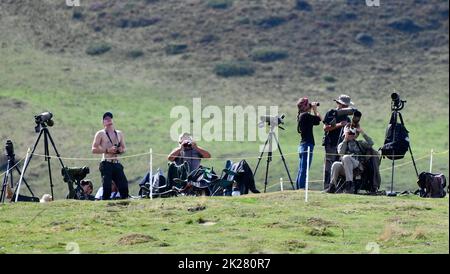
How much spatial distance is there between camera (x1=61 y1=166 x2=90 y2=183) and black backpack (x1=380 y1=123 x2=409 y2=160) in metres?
6.57

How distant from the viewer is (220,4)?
11894cm

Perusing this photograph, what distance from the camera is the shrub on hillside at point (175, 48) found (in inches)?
4304

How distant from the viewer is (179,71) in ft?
338

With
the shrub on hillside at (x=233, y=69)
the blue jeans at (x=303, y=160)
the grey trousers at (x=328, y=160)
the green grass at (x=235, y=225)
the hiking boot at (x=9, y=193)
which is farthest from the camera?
the shrub on hillside at (x=233, y=69)

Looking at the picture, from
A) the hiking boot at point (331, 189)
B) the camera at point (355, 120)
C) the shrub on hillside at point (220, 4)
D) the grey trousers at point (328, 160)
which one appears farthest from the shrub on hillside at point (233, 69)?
the camera at point (355, 120)

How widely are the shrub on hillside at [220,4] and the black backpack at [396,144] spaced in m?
86.7

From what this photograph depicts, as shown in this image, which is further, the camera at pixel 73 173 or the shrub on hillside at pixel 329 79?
the shrub on hillside at pixel 329 79

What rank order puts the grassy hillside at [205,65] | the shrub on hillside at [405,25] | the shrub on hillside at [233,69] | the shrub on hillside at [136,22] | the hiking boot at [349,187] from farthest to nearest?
the shrub on hillside at [136,22] → the shrub on hillside at [405,25] → the shrub on hillside at [233,69] → the grassy hillside at [205,65] → the hiking boot at [349,187]

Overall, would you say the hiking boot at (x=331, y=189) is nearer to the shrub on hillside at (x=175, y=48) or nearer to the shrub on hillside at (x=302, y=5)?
the shrub on hillside at (x=175, y=48)

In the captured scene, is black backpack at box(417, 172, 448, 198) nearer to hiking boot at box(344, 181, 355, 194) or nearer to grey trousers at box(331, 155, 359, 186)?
hiking boot at box(344, 181, 355, 194)

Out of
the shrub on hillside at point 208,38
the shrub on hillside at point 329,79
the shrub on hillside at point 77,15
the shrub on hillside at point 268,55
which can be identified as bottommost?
the shrub on hillside at point 329,79

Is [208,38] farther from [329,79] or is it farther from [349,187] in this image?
[349,187]

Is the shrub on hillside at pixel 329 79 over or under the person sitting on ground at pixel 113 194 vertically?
over
